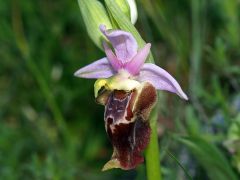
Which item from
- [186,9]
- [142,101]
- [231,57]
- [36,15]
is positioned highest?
[142,101]

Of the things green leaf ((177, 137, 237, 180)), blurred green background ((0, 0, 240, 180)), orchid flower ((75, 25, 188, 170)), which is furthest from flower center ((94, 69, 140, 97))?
blurred green background ((0, 0, 240, 180))

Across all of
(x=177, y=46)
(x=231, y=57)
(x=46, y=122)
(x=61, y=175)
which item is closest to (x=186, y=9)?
(x=231, y=57)

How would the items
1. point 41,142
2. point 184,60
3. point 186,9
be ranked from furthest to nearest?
point 186,9 → point 41,142 → point 184,60

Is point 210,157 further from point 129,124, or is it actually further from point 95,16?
point 95,16

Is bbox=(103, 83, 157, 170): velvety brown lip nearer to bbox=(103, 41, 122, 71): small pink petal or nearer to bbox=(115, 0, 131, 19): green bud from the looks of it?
→ bbox=(103, 41, 122, 71): small pink petal

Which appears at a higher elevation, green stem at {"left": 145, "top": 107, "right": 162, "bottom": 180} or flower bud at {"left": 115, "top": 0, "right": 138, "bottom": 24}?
flower bud at {"left": 115, "top": 0, "right": 138, "bottom": 24}

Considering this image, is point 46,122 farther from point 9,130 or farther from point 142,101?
point 142,101

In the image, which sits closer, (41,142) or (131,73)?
(131,73)

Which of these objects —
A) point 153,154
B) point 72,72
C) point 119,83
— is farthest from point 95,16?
point 72,72
